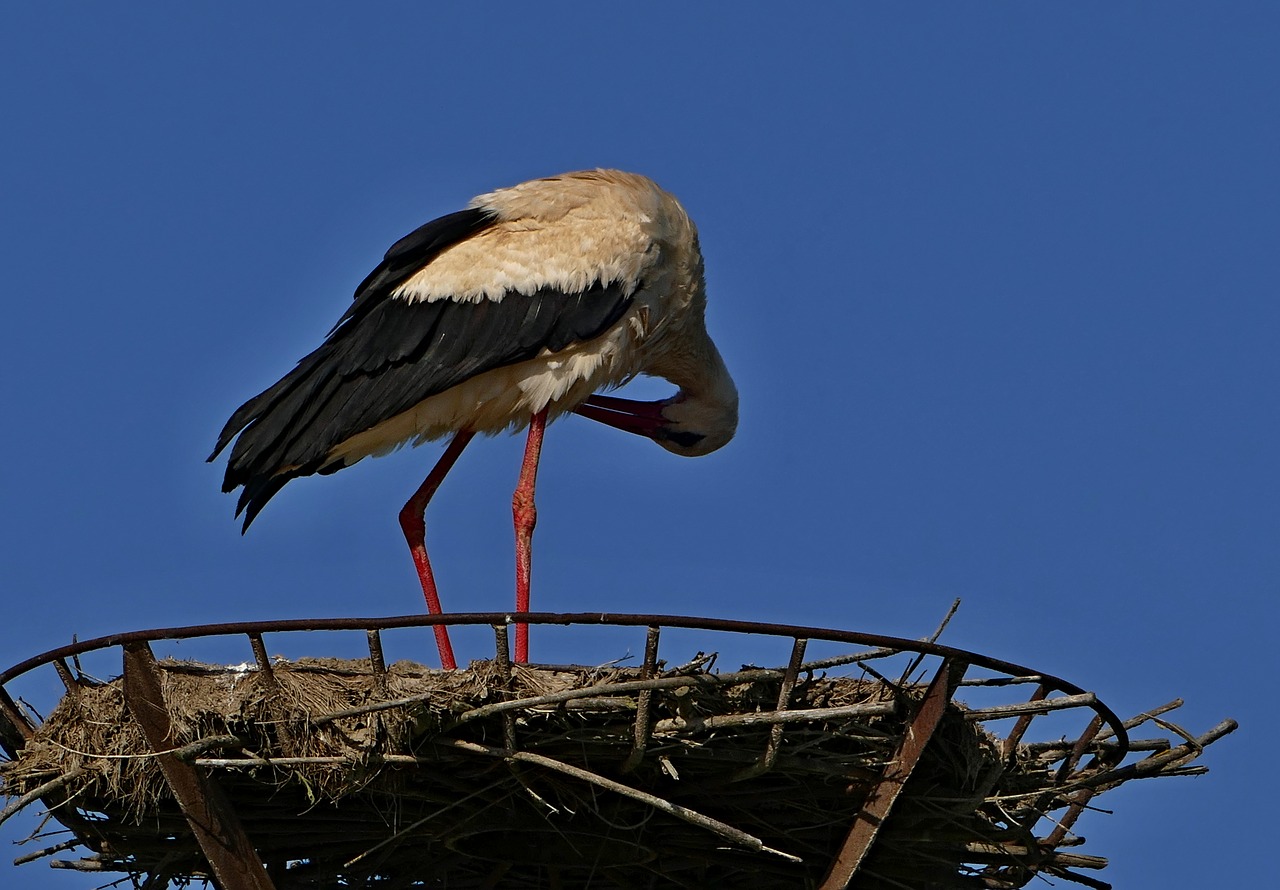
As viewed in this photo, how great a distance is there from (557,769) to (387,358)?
9.44 feet

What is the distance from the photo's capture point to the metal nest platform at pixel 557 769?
21.1 ft

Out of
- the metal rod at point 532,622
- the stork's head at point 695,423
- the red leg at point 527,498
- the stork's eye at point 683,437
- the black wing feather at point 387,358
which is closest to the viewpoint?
the metal rod at point 532,622

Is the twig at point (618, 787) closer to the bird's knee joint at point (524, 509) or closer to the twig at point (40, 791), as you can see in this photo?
the twig at point (40, 791)

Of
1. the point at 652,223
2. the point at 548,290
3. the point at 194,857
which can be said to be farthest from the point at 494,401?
the point at 194,857

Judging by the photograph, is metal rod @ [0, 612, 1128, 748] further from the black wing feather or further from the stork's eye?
the stork's eye

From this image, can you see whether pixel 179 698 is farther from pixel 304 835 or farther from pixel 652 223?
pixel 652 223

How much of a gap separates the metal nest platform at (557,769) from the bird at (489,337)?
1.30 m

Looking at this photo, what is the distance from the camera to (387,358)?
28.3 ft

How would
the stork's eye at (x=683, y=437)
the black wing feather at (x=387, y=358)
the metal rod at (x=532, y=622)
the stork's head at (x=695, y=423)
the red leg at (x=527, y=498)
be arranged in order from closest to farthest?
the metal rod at (x=532, y=622) < the black wing feather at (x=387, y=358) < the red leg at (x=527, y=498) < the stork's head at (x=695, y=423) < the stork's eye at (x=683, y=437)

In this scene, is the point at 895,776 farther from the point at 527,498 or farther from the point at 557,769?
the point at 527,498

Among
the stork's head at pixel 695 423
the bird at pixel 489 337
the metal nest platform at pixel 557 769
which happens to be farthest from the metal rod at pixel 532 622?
the stork's head at pixel 695 423

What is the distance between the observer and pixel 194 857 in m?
7.17

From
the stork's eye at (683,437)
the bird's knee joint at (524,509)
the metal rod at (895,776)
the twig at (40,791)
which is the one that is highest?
the stork's eye at (683,437)

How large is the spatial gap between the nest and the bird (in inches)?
50.6
